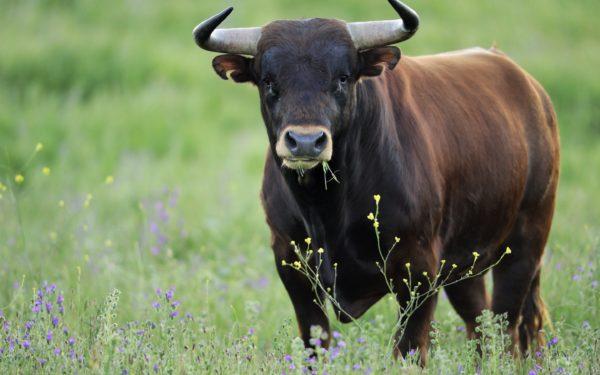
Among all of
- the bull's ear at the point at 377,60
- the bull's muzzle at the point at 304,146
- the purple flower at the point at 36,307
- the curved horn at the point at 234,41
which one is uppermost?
the curved horn at the point at 234,41

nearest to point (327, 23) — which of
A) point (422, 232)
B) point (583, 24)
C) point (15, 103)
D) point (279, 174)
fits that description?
point (279, 174)

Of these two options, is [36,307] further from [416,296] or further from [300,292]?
[416,296]

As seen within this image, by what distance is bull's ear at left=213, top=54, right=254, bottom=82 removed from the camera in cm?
541

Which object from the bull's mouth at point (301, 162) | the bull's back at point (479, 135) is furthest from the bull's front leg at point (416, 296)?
the bull's mouth at point (301, 162)

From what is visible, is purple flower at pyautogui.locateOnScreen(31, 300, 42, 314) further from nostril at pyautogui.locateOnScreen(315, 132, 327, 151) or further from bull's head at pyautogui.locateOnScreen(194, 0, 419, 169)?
nostril at pyautogui.locateOnScreen(315, 132, 327, 151)

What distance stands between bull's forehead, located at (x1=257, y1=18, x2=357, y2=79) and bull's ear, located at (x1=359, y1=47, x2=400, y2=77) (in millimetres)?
117

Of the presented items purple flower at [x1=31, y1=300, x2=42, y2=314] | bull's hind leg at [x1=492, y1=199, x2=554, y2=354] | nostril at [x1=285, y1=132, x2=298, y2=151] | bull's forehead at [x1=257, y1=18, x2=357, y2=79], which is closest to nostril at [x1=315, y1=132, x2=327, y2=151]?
nostril at [x1=285, y1=132, x2=298, y2=151]

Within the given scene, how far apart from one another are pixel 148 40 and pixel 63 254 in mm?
7867

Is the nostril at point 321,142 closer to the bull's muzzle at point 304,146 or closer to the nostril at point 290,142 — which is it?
the bull's muzzle at point 304,146

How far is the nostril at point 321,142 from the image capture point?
4711 mm

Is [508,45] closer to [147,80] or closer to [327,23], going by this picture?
[147,80]

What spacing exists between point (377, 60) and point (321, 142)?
0.75 metres

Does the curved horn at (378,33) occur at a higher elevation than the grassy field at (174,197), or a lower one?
higher

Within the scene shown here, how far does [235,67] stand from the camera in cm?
547
